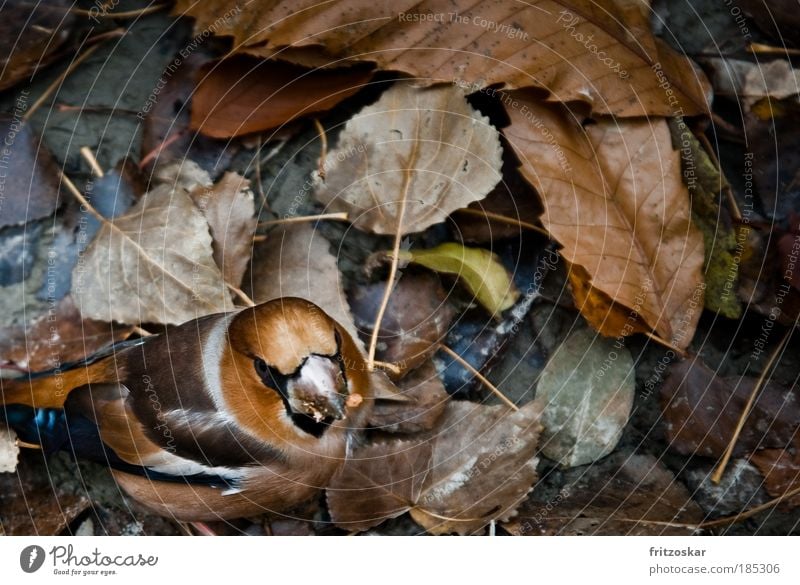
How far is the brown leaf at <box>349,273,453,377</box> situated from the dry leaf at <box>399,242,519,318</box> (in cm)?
1

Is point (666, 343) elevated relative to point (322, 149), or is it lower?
lower

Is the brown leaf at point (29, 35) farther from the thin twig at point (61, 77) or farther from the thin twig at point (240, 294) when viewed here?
the thin twig at point (240, 294)

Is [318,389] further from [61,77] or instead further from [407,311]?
[61,77]

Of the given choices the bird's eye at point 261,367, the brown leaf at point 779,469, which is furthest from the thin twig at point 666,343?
the bird's eye at point 261,367

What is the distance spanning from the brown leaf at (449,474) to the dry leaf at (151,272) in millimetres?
188

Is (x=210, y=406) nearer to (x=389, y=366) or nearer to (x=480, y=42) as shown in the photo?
(x=389, y=366)

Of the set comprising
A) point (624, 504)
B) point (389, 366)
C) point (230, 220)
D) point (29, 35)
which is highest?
point (29, 35)

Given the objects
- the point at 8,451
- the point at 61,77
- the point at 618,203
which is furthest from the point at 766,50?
the point at 8,451

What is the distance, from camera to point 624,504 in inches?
25.2

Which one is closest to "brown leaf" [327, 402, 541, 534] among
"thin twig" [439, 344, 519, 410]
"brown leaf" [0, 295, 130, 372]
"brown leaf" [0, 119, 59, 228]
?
"thin twig" [439, 344, 519, 410]

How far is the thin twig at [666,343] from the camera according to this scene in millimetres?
632

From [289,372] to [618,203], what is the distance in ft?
1.03
